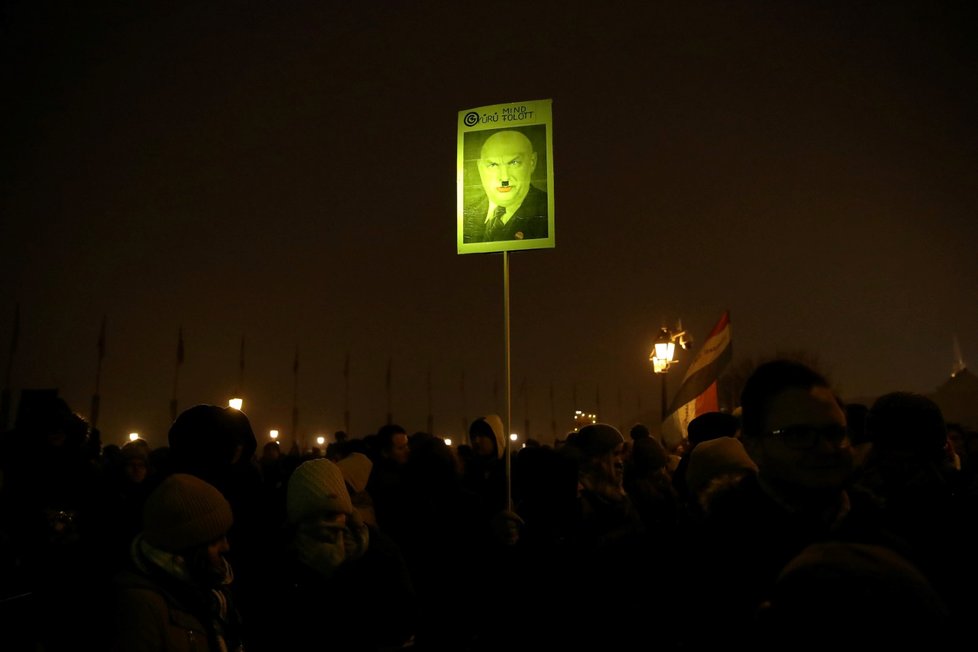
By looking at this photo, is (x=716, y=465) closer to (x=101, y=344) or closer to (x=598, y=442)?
(x=598, y=442)

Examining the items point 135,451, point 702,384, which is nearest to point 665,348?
point 702,384

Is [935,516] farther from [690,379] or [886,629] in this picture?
[690,379]

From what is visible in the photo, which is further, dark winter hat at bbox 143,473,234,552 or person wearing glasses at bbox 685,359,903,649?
dark winter hat at bbox 143,473,234,552

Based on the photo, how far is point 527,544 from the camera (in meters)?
4.75

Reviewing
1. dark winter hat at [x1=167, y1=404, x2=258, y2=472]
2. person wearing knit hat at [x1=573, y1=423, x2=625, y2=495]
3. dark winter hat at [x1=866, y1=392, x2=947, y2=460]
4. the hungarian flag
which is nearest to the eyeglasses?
dark winter hat at [x1=866, y1=392, x2=947, y2=460]

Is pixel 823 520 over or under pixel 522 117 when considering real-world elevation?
under

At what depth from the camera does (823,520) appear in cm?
212

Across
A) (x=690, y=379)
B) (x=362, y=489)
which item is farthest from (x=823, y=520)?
(x=690, y=379)

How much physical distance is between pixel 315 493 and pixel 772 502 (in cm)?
259

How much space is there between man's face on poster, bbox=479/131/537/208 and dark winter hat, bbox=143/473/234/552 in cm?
379

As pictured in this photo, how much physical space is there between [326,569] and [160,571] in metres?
0.96

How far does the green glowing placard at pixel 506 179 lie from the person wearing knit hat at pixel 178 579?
11.9ft

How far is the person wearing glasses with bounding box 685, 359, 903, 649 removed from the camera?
1981 mm

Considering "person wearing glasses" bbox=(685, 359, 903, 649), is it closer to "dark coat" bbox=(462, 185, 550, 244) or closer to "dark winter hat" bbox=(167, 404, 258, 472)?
"dark winter hat" bbox=(167, 404, 258, 472)
